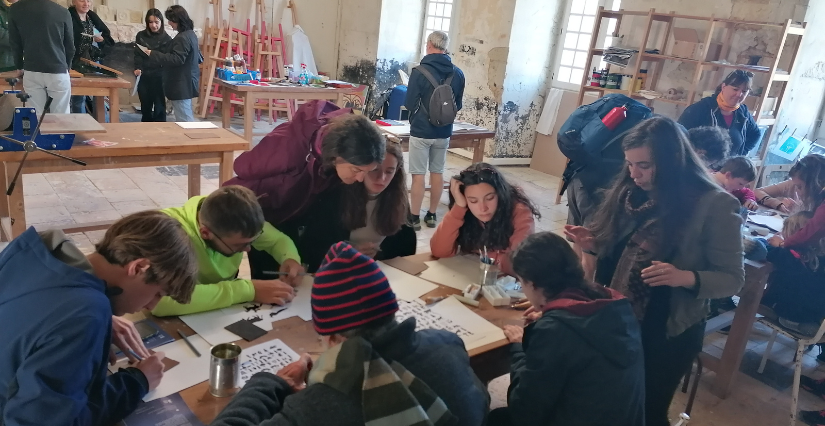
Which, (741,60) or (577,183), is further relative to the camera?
(741,60)

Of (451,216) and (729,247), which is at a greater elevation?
(729,247)

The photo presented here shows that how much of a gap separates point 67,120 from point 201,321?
2.31m

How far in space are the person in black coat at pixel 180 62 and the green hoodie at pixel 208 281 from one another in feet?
15.1

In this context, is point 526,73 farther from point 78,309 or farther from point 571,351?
point 78,309

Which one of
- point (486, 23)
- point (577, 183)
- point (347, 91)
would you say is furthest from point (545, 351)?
point (486, 23)

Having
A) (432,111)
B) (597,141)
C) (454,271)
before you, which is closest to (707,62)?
(597,141)

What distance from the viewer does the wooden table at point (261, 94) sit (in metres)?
6.24

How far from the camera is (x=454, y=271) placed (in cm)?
245

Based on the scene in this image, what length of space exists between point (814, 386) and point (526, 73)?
15.6ft

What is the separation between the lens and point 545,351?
1581 millimetres

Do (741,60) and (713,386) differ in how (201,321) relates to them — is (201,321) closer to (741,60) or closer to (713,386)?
(713,386)

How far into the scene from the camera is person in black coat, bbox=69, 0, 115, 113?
19.7ft

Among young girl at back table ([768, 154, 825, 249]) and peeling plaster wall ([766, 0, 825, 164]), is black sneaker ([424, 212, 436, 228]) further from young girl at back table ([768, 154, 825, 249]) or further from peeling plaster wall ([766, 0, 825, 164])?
peeling plaster wall ([766, 0, 825, 164])

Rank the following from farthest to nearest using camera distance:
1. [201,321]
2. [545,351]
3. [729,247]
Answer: [729,247]
[201,321]
[545,351]
